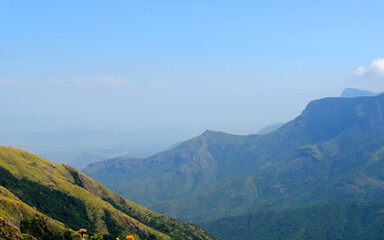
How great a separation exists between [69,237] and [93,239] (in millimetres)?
9152

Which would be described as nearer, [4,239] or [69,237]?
[69,237]

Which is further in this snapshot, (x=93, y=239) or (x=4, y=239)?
(x=4, y=239)

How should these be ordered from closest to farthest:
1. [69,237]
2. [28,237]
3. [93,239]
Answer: [93,239], [69,237], [28,237]

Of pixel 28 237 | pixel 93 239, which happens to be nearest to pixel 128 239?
pixel 93 239

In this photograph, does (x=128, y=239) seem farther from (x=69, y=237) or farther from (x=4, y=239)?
(x=4, y=239)

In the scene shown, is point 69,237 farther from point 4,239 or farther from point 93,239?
point 4,239

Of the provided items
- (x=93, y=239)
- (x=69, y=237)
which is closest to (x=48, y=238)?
(x=69, y=237)

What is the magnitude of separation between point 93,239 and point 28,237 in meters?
58.0

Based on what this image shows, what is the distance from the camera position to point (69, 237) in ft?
276

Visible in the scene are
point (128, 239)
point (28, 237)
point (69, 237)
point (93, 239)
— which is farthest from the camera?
point (28, 237)

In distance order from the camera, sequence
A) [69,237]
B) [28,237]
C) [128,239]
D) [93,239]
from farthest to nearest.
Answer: [28,237] → [69,237] → [93,239] → [128,239]

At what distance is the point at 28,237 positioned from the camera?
122 metres

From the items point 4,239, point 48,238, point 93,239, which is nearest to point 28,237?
point 4,239

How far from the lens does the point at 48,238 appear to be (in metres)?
83.4
